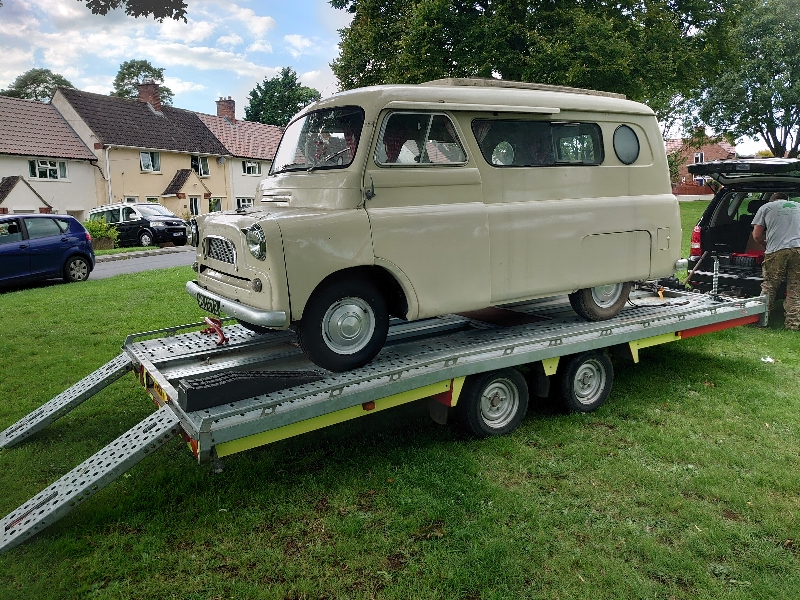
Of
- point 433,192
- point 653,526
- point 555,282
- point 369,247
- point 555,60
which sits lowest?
point 653,526

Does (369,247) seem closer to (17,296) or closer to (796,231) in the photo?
(796,231)

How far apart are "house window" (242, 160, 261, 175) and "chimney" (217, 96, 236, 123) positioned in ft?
14.8

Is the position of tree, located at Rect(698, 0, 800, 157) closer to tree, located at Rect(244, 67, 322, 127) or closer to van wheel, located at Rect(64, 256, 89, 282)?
van wheel, located at Rect(64, 256, 89, 282)

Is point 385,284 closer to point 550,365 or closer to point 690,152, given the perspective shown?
point 550,365

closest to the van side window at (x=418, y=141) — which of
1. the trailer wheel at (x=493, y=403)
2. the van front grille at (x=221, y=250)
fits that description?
the van front grille at (x=221, y=250)

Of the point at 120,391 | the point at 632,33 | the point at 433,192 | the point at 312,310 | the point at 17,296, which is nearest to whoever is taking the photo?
the point at 312,310

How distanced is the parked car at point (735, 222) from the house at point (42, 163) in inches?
1098

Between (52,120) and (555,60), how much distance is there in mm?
26992

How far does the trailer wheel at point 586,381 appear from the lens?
225 inches

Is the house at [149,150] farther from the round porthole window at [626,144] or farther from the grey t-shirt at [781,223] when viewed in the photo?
the round porthole window at [626,144]

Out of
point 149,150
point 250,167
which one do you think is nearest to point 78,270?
point 149,150

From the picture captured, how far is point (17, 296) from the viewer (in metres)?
12.5

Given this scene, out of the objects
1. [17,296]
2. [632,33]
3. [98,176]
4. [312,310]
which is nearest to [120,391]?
[312,310]

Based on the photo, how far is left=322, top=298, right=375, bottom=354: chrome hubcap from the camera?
4.71 metres
